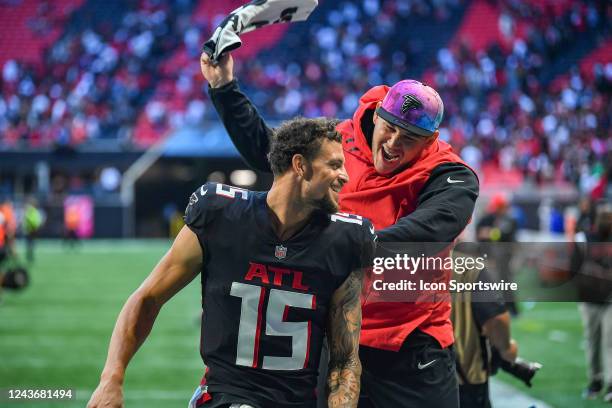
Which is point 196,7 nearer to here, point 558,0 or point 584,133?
point 558,0

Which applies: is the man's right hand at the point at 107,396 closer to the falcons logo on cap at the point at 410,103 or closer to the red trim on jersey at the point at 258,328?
the red trim on jersey at the point at 258,328

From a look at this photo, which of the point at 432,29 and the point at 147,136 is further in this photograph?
the point at 432,29

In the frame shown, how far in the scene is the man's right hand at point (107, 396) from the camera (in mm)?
3064

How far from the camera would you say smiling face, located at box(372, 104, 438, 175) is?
3.67m

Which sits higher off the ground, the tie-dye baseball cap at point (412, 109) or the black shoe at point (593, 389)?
the tie-dye baseball cap at point (412, 109)

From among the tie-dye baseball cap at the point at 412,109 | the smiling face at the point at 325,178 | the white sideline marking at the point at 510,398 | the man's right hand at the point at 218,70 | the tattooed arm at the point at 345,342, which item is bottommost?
the white sideline marking at the point at 510,398

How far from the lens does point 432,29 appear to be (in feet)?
117

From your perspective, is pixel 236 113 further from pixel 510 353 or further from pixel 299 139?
pixel 510 353

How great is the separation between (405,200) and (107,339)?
8.45 metres

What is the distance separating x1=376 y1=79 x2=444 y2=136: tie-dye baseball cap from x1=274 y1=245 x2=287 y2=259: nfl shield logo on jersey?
80cm

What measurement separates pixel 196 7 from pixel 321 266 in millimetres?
35154

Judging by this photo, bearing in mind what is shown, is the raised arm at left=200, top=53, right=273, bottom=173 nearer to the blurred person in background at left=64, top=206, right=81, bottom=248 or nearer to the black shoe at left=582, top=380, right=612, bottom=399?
the black shoe at left=582, top=380, right=612, bottom=399

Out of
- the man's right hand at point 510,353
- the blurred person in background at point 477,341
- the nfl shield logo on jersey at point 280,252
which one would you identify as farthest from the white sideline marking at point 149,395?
the nfl shield logo on jersey at point 280,252

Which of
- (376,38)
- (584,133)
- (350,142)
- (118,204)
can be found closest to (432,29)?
(376,38)
